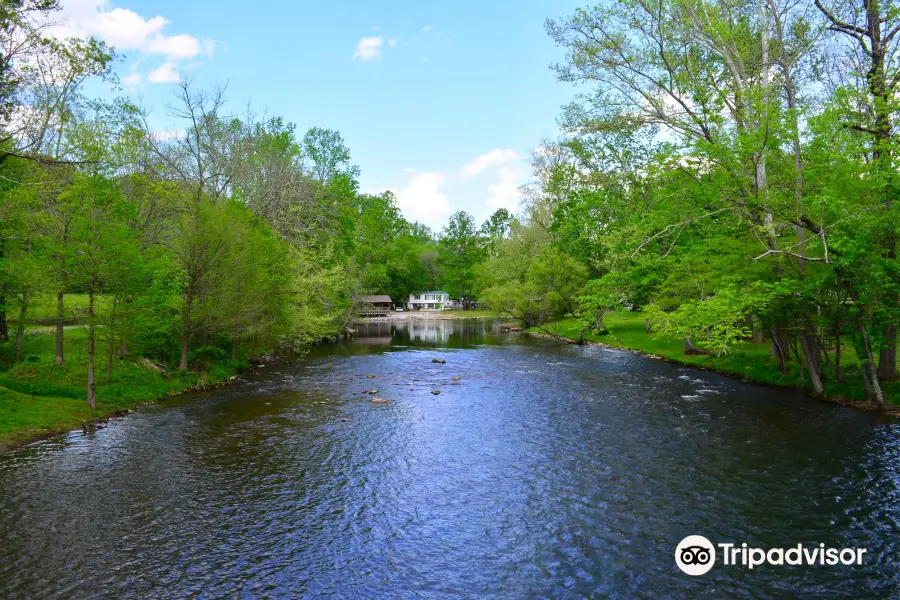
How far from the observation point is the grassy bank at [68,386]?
1717cm

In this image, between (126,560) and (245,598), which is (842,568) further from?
(126,560)

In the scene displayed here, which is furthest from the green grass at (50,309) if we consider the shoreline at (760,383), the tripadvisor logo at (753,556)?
the shoreline at (760,383)

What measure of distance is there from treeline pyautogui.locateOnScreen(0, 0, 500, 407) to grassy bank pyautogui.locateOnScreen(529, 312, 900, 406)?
2011 centimetres

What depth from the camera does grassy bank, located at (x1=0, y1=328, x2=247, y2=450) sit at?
17.2 m

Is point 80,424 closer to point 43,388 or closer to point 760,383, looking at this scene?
point 43,388

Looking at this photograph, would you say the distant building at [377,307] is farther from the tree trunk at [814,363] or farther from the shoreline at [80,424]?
the tree trunk at [814,363]

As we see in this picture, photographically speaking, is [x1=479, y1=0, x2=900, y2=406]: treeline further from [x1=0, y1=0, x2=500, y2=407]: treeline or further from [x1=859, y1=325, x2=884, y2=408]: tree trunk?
[x1=0, y1=0, x2=500, y2=407]: treeline

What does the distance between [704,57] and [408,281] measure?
9774 cm

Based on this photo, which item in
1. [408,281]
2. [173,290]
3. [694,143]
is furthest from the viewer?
[408,281]

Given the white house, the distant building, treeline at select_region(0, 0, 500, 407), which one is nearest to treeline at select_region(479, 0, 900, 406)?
treeline at select_region(0, 0, 500, 407)

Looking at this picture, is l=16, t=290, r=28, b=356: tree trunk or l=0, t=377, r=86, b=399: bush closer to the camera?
l=0, t=377, r=86, b=399: bush

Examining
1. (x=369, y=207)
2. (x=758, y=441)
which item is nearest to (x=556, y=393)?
(x=758, y=441)

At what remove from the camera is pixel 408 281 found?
12038 centimetres

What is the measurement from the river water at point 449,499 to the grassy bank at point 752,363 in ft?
6.60
